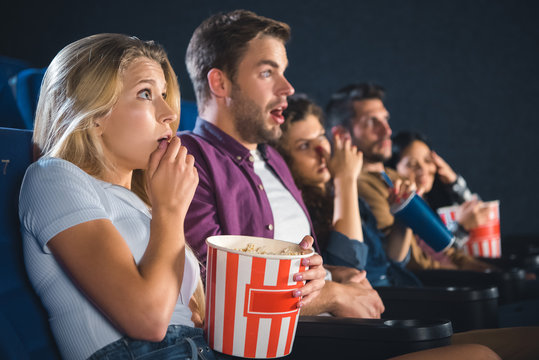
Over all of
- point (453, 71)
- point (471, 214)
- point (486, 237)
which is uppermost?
point (453, 71)

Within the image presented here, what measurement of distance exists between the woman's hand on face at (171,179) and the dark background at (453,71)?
8.58ft

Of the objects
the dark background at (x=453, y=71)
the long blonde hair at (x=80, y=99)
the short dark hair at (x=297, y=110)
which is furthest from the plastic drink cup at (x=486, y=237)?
the long blonde hair at (x=80, y=99)

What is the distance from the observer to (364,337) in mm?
987

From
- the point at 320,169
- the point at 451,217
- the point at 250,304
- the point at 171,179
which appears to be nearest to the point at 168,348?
the point at 250,304

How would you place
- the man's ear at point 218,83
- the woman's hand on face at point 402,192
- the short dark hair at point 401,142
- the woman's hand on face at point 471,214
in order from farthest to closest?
the short dark hair at point 401,142 → the woman's hand on face at point 471,214 → the woman's hand on face at point 402,192 → the man's ear at point 218,83

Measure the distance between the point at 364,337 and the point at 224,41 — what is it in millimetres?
969

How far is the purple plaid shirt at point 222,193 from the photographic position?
1.30m

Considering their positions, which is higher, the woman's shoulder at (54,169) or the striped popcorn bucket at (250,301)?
the woman's shoulder at (54,169)

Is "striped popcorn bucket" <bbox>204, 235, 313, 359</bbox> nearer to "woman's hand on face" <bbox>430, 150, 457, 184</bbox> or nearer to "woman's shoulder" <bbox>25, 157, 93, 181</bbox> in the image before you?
"woman's shoulder" <bbox>25, 157, 93, 181</bbox>

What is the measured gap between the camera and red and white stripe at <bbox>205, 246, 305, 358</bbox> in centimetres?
82

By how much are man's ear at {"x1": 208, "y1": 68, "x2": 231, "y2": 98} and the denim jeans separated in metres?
0.83

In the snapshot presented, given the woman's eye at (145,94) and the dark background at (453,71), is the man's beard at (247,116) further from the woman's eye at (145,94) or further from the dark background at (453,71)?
the dark background at (453,71)

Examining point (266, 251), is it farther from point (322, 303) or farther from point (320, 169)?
point (320, 169)

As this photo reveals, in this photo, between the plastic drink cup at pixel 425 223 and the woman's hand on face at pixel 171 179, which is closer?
the woman's hand on face at pixel 171 179
